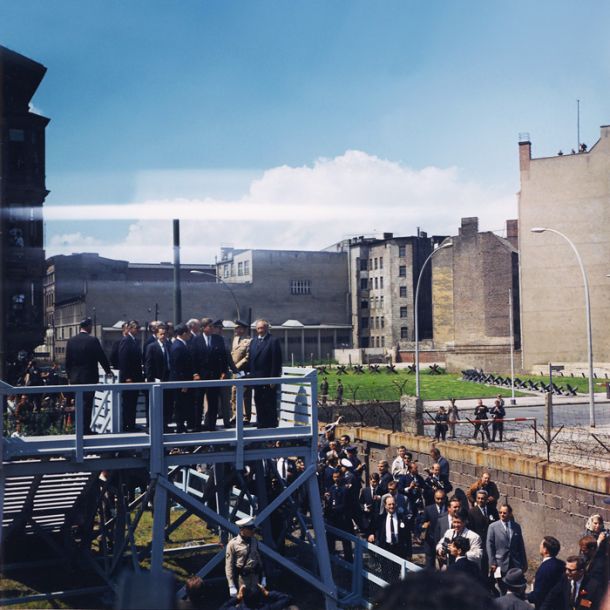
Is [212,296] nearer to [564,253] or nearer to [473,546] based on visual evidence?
[564,253]

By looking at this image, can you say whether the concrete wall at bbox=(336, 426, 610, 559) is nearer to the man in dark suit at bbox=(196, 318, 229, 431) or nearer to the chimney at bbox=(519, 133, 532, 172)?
the man in dark suit at bbox=(196, 318, 229, 431)

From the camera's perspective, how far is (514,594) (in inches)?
302

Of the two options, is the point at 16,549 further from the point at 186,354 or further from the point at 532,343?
the point at 532,343

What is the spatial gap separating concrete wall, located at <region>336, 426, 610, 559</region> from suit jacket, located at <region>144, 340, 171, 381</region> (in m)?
6.93

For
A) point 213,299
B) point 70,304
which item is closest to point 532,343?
point 213,299

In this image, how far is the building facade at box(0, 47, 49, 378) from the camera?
Answer: 29.5 metres

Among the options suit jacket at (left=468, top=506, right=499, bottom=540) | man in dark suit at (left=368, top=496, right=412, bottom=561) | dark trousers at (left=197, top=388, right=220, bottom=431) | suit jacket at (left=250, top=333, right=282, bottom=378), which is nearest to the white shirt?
suit jacket at (left=468, top=506, right=499, bottom=540)

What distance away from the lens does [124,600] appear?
5.45ft

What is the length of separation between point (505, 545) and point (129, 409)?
537 cm

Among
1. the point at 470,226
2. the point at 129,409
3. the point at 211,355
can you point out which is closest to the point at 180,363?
the point at 211,355

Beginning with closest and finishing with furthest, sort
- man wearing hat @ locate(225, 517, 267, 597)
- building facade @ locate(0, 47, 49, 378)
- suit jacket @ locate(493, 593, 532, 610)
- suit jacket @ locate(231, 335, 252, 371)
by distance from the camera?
suit jacket @ locate(493, 593, 532, 610) < man wearing hat @ locate(225, 517, 267, 597) < suit jacket @ locate(231, 335, 252, 371) < building facade @ locate(0, 47, 49, 378)

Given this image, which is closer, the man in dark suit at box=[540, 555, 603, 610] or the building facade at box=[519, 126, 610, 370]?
the man in dark suit at box=[540, 555, 603, 610]

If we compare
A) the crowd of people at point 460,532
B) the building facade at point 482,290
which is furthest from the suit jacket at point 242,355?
the building facade at point 482,290

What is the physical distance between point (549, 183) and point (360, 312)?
37.6 metres
